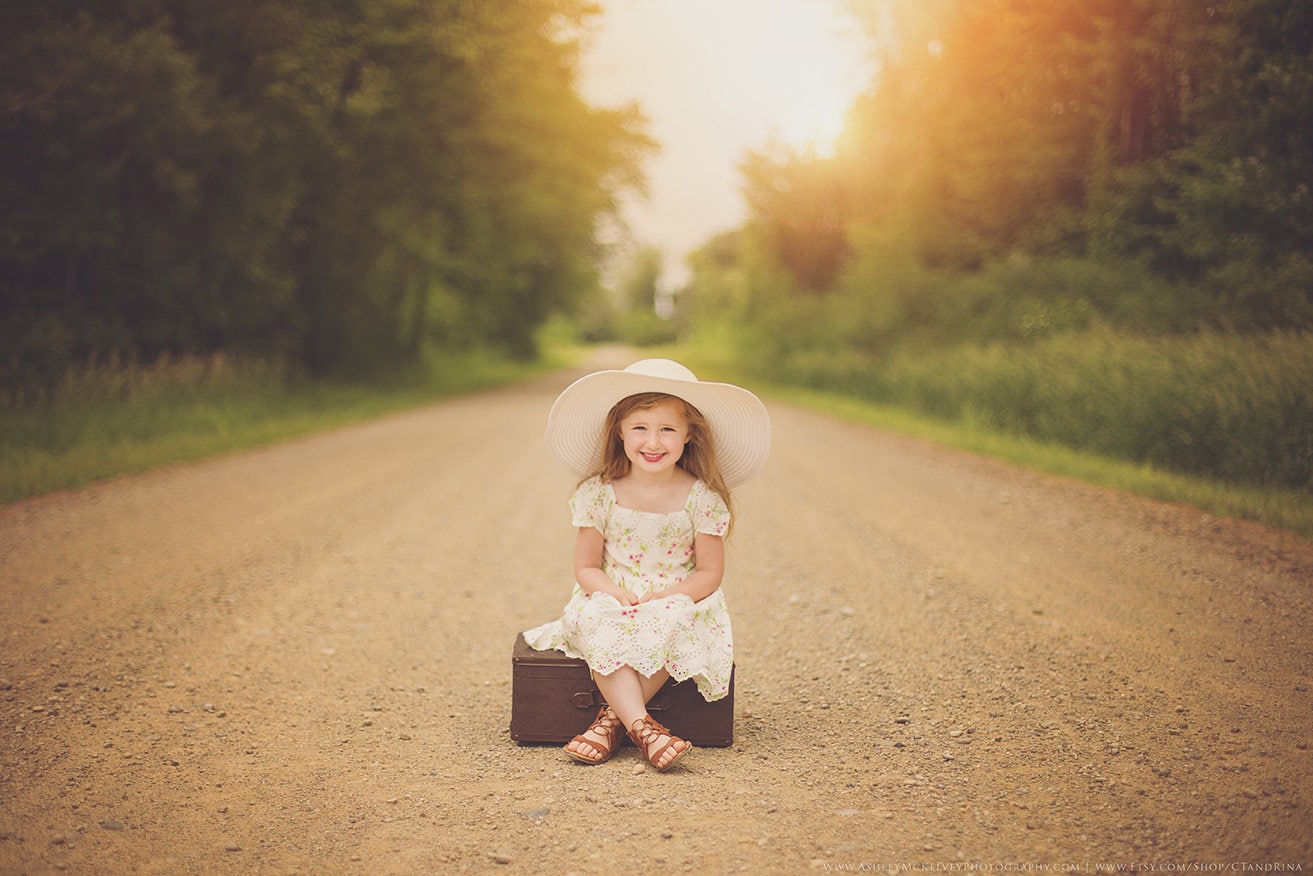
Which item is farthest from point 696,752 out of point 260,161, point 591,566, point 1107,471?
point 260,161

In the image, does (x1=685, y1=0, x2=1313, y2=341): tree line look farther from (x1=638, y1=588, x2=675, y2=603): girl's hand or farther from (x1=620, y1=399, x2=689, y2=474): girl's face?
(x1=638, y1=588, x2=675, y2=603): girl's hand

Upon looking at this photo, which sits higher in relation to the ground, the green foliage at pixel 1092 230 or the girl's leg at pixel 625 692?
the green foliage at pixel 1092 230

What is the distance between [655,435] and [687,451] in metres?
0.29

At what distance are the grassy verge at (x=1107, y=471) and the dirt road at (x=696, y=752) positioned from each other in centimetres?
38

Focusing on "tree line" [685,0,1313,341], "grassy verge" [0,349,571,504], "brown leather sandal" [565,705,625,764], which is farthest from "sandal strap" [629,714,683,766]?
"tree line" [685,0,1313,341]

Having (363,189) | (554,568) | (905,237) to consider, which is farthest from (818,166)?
(554,568)

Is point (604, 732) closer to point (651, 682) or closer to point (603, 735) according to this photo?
point (603, 735)

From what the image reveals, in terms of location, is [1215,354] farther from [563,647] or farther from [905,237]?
[905,237]

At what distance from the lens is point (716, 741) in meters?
3.27

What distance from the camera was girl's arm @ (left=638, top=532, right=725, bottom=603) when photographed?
10.9 ft

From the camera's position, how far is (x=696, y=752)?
3.25 m

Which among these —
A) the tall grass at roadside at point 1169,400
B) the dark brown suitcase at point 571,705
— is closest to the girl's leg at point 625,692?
the dark brown suitcase at point 571,705

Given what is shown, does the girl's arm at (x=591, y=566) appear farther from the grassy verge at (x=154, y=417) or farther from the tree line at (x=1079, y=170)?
the tree line at (x=1079, y=170)

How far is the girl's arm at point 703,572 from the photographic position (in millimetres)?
3320
